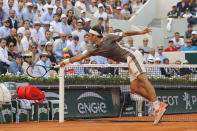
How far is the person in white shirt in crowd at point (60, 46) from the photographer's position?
1650cm

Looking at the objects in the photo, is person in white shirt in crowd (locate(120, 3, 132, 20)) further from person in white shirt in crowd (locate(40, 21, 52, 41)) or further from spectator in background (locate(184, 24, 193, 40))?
person in white shirt in crowd (locate(40, 21, 52, 41))

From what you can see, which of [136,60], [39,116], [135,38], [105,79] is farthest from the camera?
[135,38]

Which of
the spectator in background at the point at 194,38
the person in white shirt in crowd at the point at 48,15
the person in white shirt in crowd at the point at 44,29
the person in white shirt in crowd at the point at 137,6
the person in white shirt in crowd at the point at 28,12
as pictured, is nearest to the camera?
the person in white shirt in crowd at the point at 44,29

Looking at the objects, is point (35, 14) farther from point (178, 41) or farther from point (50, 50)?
point (178, 41)

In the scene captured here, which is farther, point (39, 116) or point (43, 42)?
point (43, 42)

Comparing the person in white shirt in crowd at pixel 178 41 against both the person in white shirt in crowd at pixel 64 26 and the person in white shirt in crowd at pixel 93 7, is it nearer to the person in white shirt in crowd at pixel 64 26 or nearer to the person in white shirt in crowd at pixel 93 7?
the person in white shirt in crowd at pixel 93 7

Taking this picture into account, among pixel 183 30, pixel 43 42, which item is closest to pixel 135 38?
pixel 183 30

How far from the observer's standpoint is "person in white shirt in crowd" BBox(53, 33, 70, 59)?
54.1ft

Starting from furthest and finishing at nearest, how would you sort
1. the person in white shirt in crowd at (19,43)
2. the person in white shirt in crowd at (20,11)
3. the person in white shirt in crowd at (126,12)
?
1. the person in white shirt in crowd at (126,12)
2. the person in white shirt in crowd at (20,11)
3. the person in white shirt in crowd at (19,43)

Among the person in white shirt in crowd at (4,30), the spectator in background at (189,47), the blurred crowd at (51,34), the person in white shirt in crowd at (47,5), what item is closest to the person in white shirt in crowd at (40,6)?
the blurred crowd at (51,34)

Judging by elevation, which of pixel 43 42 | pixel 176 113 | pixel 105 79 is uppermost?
pixel 43 42

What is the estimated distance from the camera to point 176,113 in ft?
49.6

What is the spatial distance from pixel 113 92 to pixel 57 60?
2.51 meters

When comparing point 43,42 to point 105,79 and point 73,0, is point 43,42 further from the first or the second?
point 73,0
